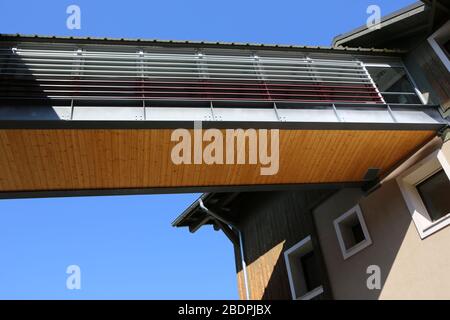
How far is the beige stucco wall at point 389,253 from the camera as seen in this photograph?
934 centimetres

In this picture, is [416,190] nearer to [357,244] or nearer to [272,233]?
[357,244]

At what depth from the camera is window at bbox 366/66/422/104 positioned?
12.0 m

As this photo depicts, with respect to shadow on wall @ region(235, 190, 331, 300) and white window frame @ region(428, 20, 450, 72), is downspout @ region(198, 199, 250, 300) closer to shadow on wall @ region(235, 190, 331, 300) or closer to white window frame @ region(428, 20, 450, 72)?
shadow on wall @ region(235, 190, 331, 300)

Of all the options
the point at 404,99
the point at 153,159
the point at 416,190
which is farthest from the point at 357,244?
the point at 153,159

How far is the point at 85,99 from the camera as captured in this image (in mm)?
8414

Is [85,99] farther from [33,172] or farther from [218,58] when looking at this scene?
[218,58]

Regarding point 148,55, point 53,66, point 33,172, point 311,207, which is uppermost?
point 148,55

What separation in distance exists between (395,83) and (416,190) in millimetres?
3872

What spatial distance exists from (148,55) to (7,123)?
3740 millimetres

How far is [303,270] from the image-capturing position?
13836mm

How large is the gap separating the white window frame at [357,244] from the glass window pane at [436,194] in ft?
5.67

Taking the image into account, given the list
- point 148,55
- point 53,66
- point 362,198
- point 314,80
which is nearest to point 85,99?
point 53,66

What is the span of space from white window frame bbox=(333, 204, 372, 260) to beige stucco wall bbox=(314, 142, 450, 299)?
0.34 ft

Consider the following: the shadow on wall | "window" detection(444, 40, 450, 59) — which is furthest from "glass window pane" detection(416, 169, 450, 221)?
"window" detection(444, 40, 450, 59)
